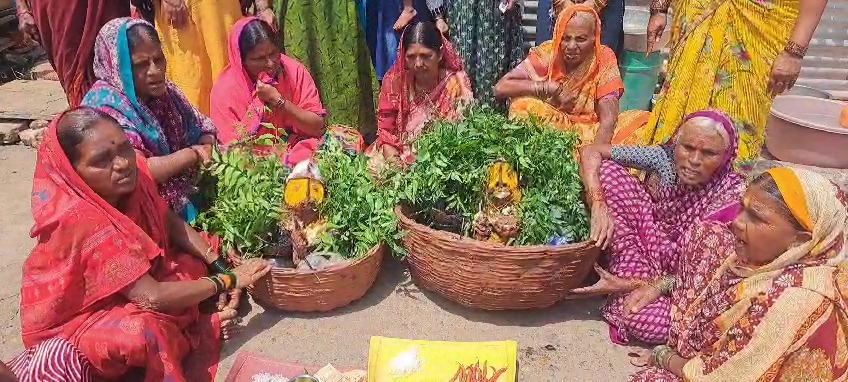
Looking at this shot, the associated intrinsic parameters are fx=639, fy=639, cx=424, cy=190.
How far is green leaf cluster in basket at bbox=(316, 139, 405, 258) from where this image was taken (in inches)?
129

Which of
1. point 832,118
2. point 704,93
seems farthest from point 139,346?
point 832,118

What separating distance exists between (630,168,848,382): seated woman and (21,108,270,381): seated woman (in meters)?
2.13

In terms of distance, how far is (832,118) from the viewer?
513 centimetres

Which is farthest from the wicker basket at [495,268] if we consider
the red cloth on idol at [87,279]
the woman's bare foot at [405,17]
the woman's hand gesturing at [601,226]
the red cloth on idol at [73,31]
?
the red cloth on idol at [73,31]

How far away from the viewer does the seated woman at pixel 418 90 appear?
13.1ft

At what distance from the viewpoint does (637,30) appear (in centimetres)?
558

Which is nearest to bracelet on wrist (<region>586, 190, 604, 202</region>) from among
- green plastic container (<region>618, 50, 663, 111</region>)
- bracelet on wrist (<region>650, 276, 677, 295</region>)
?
bracelet on wrist (<region>650, 276, 677, 295</region>)

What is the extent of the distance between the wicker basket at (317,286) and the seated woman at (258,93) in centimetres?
100

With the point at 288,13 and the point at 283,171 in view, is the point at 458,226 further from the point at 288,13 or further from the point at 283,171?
the point at 288,13

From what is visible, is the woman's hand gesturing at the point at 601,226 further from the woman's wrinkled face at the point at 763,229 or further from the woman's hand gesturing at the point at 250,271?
the woman's hand gesturing at the point at 250,271

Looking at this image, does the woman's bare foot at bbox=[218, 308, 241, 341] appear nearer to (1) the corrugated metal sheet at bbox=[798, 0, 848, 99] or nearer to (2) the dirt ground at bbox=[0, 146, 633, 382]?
(2) the dirt ground at bbox=[0, 146, 633, 382]

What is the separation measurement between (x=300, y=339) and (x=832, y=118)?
456 cm

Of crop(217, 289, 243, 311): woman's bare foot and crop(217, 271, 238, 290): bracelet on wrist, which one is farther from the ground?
crop(217, 271, 238, 290): bracelet on wrist

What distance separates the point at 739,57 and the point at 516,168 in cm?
137
